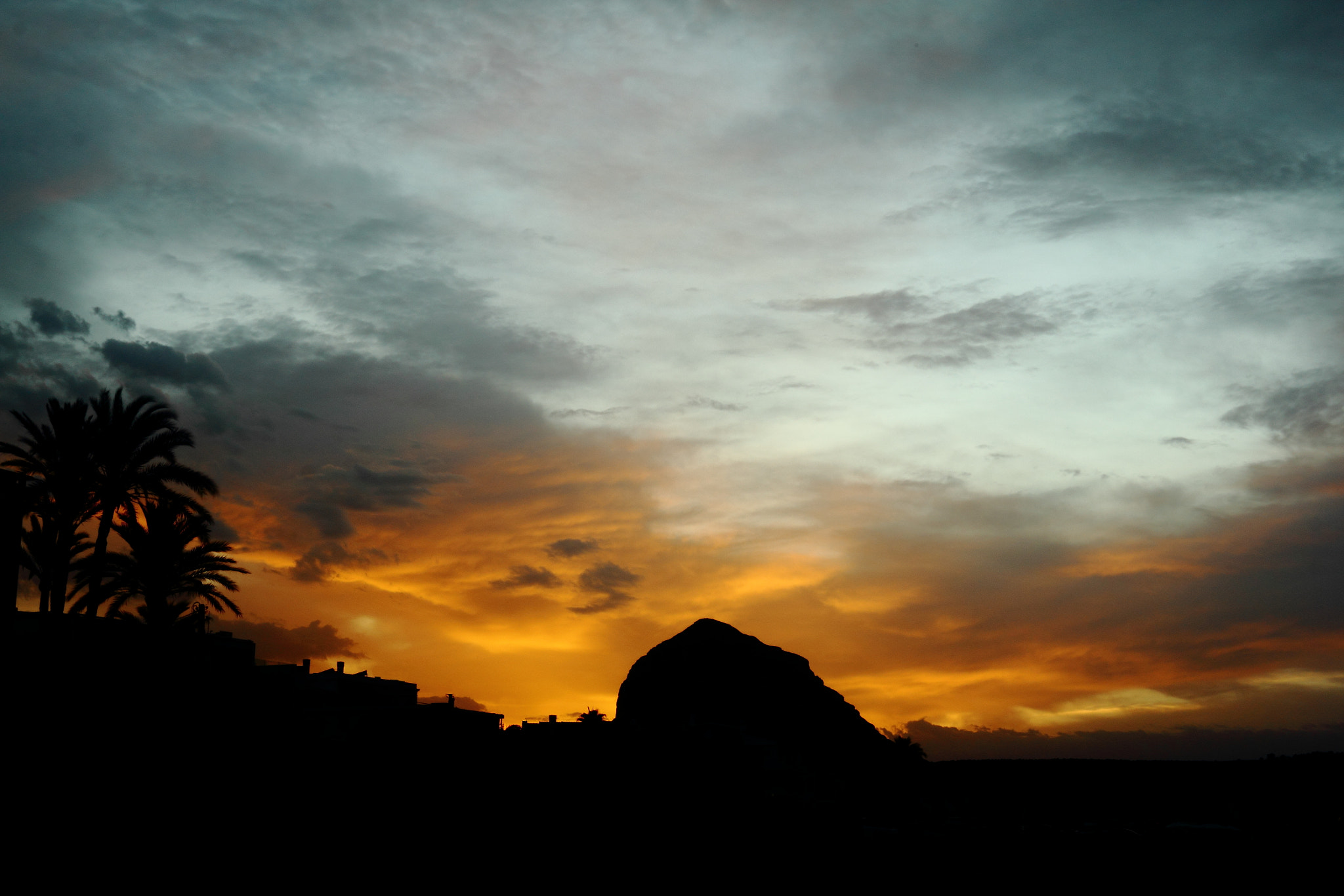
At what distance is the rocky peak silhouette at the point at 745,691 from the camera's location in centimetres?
10131

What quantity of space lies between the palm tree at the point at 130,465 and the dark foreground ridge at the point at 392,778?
22.6 ft

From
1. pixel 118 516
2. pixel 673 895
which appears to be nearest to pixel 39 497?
pixel 118 516

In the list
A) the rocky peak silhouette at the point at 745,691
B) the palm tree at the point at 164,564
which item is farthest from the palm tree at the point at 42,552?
the rocky peak silhouette at the point at 745,691

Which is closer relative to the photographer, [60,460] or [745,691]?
[60,460]

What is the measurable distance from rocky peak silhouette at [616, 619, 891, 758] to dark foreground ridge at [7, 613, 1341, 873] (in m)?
34.2

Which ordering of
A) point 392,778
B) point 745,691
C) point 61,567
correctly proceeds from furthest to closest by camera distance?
point 745,691
point 61,567
point 392,778

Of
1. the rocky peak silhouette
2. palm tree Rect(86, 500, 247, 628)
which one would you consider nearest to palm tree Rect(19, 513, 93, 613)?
palm tree Rect(86, 500, 247, 628)

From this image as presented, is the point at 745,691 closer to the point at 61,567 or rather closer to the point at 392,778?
the point at 392,778

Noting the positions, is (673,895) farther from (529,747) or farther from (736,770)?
(736,770)

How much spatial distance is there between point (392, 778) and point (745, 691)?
6868cm

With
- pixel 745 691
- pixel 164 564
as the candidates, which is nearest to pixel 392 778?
pixel 164 564

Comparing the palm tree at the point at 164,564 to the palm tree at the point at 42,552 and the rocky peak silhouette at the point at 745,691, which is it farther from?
the rocky peak silhouette at the point at 745,691

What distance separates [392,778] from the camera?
37688mm

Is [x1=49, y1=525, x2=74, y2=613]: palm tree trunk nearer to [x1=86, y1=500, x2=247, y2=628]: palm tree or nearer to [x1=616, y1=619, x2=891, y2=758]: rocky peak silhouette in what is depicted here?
[x1=86, y1=500, x2=247, y2=628]: palm tree
